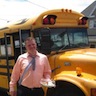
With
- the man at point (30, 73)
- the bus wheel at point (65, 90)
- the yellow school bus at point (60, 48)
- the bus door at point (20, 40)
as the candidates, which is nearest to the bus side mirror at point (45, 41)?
the yellow school bus at point (60, 48)

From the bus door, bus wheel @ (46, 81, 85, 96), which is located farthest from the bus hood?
the bus door

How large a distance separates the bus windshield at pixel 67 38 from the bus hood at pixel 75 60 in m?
0.20

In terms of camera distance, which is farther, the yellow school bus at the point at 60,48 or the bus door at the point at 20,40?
the bus door at the point at 20,40

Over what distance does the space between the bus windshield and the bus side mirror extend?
36cm

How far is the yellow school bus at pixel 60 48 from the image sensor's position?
5801 millimetres

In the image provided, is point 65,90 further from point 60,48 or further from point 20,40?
point 20,40

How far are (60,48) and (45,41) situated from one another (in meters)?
0.59

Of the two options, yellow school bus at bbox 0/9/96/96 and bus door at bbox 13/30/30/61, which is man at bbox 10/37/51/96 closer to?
yellow school bus at bbox 0/9/96/96

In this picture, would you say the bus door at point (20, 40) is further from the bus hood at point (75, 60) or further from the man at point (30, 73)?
the man at point (30, 73)

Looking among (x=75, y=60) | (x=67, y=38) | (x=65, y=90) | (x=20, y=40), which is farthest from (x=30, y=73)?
(x=67, y=38)

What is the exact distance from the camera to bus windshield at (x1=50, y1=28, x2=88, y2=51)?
6.77m

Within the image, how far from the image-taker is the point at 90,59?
591 cm

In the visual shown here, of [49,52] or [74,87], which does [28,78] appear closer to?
[74,87]

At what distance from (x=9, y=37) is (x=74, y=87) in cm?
232
